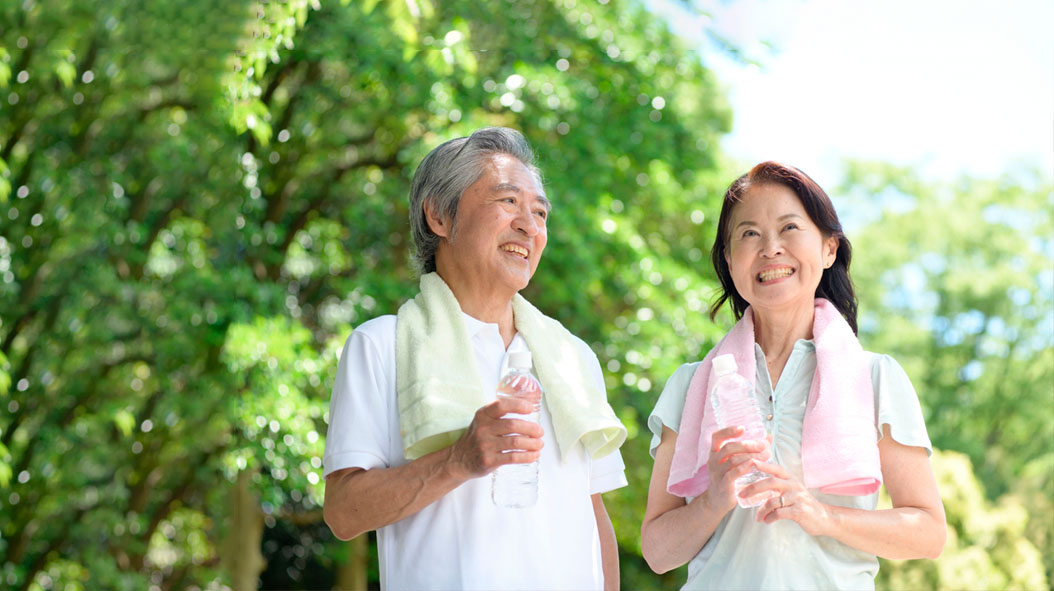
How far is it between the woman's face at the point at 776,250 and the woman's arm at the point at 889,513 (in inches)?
13.5

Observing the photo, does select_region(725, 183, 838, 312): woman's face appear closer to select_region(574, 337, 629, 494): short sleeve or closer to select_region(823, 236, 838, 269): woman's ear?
select_region(823, 236, 838, 269): woman's ear

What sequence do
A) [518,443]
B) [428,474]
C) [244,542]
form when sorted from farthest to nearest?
[244,542], [428,474], [518,443]

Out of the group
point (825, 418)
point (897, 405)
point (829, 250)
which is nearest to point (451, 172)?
point (829, 250)

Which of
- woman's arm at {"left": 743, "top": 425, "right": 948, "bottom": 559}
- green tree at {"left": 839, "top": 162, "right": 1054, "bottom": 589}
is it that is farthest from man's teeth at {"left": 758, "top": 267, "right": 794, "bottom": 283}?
green tree at {"left": 839, "top": 162, "right": 1054, "bottom": 589}

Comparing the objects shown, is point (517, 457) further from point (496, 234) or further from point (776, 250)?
point (776, 250)

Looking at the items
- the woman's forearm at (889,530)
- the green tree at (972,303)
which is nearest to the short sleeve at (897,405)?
the woman's forearm at (889,530)

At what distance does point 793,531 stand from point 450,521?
2.28ft

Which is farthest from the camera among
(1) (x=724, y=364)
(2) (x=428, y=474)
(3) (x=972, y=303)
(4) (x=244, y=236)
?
(3) (x=972, y=303)

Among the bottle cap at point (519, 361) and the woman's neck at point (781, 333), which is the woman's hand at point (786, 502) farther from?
the bottle cap at point (519, 361)

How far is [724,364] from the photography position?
82.4 inches

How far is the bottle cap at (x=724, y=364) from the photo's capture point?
2092mm

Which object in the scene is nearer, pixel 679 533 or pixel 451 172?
pixel 679 533

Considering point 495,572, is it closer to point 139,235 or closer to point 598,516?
point 598,516

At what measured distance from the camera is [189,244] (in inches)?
328
